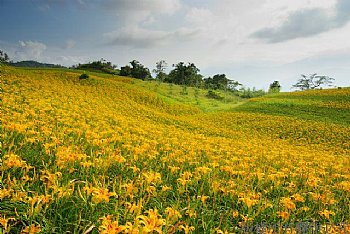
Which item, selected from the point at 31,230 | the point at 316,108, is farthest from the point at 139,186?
the point at 316,108

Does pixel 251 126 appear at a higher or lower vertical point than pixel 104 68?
lower

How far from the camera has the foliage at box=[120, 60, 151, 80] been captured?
56862 mm

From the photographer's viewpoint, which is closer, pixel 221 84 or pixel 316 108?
pixel 316 108

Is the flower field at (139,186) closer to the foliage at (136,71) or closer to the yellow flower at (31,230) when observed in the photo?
the yellow flower at (31,230)

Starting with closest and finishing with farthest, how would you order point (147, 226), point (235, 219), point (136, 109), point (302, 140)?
point (147, 226)
point (235, 219)
point (302, 140)
point (136, 109)

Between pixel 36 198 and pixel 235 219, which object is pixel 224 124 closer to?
pixel 235 219

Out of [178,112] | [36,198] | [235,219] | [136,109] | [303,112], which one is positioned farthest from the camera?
[303,112]

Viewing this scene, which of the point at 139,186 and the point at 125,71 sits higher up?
the point at 125,71

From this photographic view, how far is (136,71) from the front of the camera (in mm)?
58062

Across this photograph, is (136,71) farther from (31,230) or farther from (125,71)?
(31,230)

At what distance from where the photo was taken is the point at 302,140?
55.5 feet

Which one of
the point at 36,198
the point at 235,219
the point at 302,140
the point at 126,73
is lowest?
the point at 302,140

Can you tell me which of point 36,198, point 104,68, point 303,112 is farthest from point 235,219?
A: point 104,68

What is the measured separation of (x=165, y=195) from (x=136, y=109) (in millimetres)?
15227
